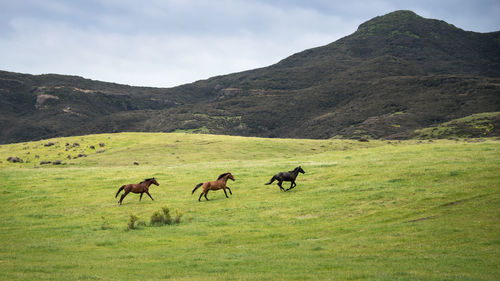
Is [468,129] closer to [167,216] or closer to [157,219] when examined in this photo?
[167,216]

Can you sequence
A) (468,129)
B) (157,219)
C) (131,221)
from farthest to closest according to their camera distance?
(468,129) < (157,219) < (131,221)

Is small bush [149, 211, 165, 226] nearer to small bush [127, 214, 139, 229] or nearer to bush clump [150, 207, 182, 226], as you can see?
bush clump [150, 207, 182, 226]

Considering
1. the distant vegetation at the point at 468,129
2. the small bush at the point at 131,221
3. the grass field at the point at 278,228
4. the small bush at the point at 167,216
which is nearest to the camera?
the grass field at the point at 278,228

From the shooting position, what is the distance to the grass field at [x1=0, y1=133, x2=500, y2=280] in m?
11.9

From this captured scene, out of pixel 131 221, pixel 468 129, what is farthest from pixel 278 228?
pixel 468 129

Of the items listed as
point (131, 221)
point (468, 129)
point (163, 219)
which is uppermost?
point (468, 129)

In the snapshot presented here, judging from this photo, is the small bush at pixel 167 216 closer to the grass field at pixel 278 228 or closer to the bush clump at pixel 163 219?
the bush clump at pixel 163 219

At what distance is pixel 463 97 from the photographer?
587ft

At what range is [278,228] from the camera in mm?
18203

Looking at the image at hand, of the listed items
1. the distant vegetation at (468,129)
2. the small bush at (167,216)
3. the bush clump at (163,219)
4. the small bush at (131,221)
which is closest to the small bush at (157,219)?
the bush clump at (163,219)

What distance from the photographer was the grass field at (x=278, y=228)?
39.0ft

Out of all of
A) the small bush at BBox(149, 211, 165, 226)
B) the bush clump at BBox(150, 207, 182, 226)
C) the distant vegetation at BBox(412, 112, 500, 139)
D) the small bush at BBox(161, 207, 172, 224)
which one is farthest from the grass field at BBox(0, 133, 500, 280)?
the distant vegetation at BBox(412, 112, 500, 139)

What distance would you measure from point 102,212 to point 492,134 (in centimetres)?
12168

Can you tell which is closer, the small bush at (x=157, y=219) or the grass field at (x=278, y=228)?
the grass field at (x=278, y=228)
